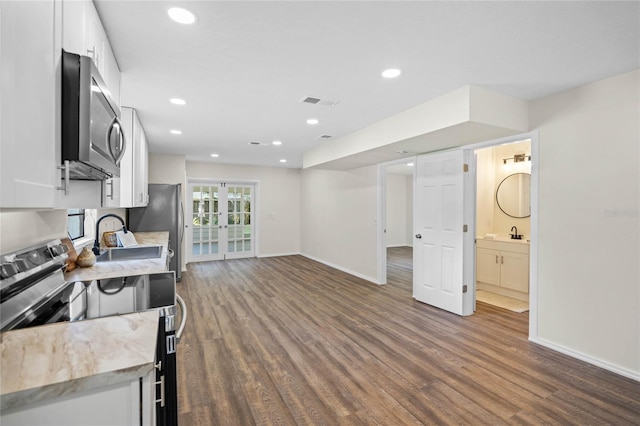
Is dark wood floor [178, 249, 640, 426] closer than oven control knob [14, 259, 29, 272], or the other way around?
oven control knob [14, 259, 29, 272]

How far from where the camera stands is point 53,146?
3.38 feet

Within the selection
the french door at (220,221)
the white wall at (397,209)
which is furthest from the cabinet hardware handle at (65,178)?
the white wall at (397,209)

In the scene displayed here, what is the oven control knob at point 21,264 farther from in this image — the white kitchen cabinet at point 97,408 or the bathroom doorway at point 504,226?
the bathroom doorway at point 504,226

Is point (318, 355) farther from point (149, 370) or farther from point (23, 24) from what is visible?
point (23, 24)

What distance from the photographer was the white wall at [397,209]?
9.73 meters

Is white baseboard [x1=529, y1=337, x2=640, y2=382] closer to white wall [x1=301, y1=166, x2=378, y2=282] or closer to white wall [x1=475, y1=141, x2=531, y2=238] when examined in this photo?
white wall [x1=475, y1=141, x2=531, y2=238]

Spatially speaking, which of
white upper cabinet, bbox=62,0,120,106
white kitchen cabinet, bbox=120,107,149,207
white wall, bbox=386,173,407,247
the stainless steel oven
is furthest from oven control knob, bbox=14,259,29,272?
white wall, bbox=386,173,407,247

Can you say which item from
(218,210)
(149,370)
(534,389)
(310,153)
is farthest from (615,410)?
(218,210)

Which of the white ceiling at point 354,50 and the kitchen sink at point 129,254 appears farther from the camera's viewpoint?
the kitchen sink at point 129,254

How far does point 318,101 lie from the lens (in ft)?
9.91

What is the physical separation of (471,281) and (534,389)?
165 cm

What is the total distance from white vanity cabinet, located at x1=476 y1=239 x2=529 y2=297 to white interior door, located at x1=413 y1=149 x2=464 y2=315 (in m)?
1.20

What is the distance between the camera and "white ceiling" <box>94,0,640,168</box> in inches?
65.2

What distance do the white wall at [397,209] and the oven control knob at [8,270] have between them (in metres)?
9.05
